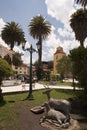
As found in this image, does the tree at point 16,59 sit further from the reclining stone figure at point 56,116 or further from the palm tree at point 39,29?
the reclining stone figure at point 56,116

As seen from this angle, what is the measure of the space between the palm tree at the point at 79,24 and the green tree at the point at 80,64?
16.8 metres

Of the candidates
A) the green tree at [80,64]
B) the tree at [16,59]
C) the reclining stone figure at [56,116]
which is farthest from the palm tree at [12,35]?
the reclining stone figure at [56,116]

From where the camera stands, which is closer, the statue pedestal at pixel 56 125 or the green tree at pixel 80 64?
the statue pedestal at pixel 56 125

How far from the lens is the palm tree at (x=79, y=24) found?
47588mm

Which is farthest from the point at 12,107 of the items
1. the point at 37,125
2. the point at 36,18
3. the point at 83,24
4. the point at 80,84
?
the point at 36,18

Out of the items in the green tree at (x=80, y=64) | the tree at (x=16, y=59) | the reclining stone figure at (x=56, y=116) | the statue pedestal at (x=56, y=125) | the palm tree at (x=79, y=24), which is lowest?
the statue pedestal at (x=56, y=125)

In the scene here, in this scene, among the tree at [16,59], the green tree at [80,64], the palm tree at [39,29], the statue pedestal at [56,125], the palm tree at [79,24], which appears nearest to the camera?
the statue pedestal at [56,125]

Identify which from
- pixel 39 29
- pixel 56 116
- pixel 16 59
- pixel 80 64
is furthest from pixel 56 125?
pixel 16 59

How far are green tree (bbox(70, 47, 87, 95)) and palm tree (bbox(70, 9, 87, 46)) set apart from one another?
16831mm

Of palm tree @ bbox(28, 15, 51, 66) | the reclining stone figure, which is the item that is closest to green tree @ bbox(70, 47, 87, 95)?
the reclining stone figure

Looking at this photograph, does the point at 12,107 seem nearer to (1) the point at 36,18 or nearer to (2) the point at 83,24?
(2) the point at 83,24

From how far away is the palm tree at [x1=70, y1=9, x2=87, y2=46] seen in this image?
4759 centimetres

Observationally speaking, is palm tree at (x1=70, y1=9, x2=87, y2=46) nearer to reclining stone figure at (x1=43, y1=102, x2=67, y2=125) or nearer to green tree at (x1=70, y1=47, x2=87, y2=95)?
green tree at (x1=70, y1=47, x2=87, y2=95)

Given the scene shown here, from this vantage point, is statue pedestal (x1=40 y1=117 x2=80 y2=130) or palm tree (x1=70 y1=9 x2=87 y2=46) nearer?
statue pedestal (x1=40 y1=117 x2=80 y2=130)
